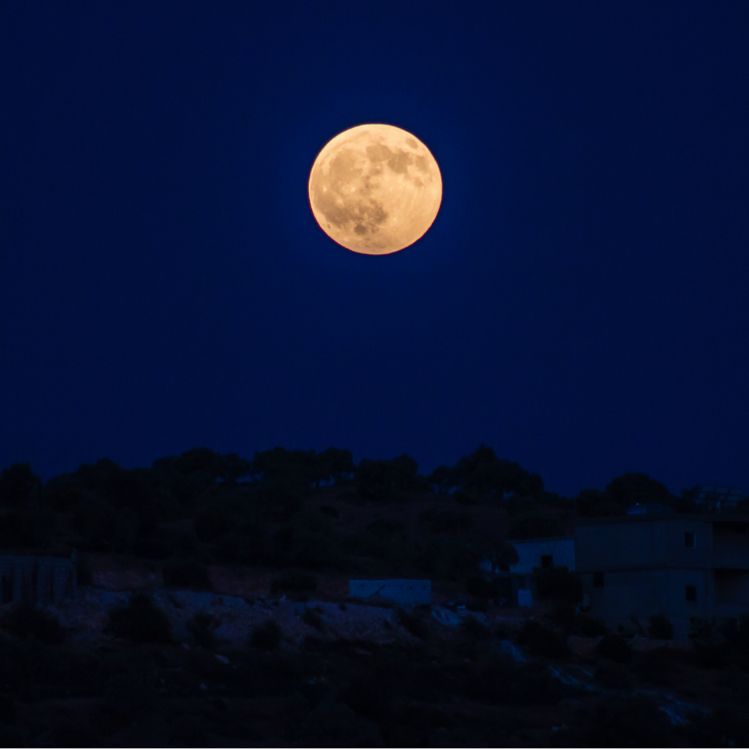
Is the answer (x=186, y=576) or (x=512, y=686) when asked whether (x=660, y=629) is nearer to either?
(x=512, y=686)

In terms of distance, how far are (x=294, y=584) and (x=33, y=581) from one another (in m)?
14.4

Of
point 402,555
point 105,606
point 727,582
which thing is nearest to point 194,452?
point 402,555

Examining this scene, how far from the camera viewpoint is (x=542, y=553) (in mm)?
66500

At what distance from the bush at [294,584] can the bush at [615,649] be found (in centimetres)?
1272

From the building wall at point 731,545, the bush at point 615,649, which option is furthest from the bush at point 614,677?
A: the building wall at point 731,545

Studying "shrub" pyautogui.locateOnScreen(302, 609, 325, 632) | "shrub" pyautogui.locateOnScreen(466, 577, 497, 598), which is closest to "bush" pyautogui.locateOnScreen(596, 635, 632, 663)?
"shrub" pyautogui.locateOnScreen(302, 609, 325, 632)

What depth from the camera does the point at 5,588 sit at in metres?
41.3

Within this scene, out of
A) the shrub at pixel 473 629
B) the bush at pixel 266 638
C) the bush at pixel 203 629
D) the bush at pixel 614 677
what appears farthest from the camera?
the shrub at pixel 473 629

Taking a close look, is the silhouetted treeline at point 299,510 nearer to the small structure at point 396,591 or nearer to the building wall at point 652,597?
the small structure at point 396,591

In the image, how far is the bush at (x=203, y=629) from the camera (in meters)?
40.7

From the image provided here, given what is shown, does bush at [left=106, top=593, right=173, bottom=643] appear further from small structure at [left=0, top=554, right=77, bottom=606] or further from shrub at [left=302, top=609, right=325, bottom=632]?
shrub at [left=302, top=609, right=325, bottom=632]

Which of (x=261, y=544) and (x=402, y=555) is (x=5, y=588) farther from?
(x=402, y=555)

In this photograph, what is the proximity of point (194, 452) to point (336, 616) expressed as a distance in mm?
73675

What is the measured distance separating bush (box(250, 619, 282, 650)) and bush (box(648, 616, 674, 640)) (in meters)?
16.2
